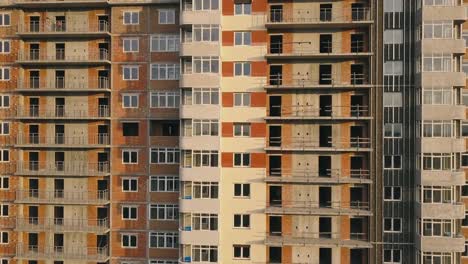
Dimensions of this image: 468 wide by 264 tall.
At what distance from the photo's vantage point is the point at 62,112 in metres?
→ 37.0

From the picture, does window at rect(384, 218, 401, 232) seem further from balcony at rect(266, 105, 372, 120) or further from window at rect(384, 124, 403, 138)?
balcony at rect(266, 105, 372, 120)

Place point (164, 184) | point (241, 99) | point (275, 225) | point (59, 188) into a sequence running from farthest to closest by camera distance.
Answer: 1. point (59, 188)
2. point (164, 184)
3. point (275, 225)
4. point (241, 99)

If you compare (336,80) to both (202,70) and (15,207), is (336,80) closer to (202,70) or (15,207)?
(202,70)

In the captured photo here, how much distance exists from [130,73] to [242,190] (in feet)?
49.6

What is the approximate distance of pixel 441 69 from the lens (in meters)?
31.4

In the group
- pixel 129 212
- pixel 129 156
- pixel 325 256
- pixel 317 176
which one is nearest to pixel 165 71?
pixel 129 156

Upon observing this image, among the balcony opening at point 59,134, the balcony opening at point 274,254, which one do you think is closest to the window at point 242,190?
the balcony opening at point 274,254

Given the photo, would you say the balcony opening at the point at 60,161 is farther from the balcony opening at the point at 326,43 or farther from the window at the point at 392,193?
the window at the point at 392,193

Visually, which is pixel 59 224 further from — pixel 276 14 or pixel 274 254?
pixel 276 14

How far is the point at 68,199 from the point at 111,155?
5857 millimetres

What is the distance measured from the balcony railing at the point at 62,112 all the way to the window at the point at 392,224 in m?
26.7

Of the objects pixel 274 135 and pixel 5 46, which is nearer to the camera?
pixel 274 135

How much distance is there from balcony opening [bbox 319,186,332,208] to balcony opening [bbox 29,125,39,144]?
27.1m

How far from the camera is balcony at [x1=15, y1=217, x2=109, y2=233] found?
117 ft
